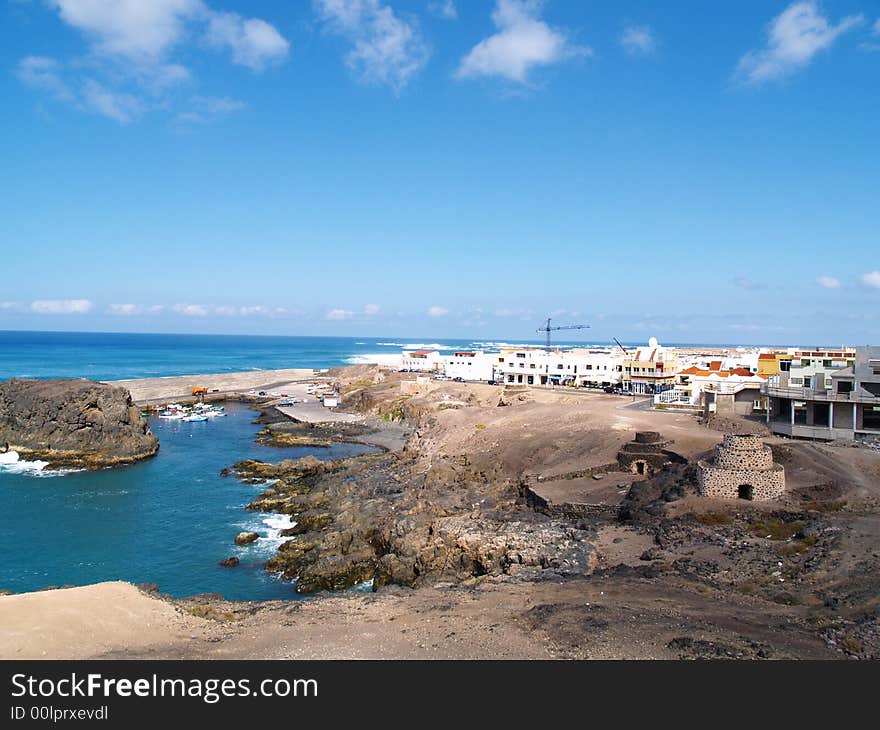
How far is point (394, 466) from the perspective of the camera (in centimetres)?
4784

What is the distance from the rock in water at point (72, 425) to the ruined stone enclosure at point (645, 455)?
42.5 meters

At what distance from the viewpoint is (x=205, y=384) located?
4680 inches

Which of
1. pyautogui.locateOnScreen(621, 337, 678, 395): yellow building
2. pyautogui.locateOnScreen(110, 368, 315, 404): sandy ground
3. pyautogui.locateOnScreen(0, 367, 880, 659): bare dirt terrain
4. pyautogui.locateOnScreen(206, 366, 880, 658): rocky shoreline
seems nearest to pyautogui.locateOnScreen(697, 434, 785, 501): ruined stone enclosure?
pyautogui.locateOnScreen(206, 366, 880, 658): rocky shoreline

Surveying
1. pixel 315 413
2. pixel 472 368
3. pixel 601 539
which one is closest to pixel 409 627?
pixel 601 539

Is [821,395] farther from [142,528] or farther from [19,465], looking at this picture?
[19,465]

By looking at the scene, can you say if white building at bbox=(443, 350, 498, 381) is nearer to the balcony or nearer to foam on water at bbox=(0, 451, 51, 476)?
the balcony

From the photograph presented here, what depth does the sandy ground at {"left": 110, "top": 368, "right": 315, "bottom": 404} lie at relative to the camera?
9988cm

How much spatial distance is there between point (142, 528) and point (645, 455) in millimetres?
30140

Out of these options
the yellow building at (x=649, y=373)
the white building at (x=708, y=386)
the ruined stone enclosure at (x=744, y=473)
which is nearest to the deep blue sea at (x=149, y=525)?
the ruined stone enclosure at (x=744, y=473)

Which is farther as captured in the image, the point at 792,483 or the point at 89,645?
the point at 792,483

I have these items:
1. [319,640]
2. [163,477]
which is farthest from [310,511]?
[319,640]
